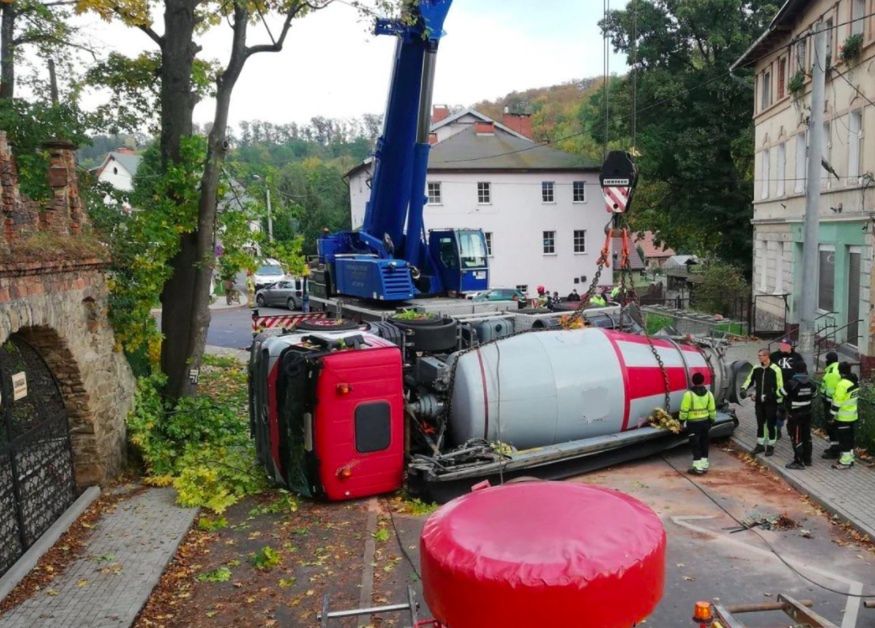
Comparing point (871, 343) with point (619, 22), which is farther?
point (619, 22)

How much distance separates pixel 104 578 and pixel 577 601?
257 inches

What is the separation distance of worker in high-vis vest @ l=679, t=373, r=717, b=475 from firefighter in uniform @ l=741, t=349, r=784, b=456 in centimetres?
95

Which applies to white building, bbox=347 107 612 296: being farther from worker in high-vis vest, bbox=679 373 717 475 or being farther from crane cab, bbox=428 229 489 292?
worker in high-vis vest, bbox=679 373 717 475

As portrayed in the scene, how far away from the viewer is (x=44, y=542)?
845 centimetres

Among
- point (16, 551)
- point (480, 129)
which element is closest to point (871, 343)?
point (16, 551)

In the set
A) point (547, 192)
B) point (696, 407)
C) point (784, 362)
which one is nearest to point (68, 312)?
point (696, 407)

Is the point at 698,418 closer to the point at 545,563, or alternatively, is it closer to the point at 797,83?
the point at 545,563

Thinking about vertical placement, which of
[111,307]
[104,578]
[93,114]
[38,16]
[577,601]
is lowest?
[104,578]

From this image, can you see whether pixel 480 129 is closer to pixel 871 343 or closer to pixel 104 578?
pixel 871 343

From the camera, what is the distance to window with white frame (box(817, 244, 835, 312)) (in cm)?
2082

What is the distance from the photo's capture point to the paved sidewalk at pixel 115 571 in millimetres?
7020

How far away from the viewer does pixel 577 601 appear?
10.0 ft

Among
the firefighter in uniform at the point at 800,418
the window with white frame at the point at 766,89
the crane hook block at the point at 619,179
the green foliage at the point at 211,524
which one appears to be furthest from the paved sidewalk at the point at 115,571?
the window with white frame at the point at 766,89

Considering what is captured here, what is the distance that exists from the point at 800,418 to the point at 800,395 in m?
0.34
